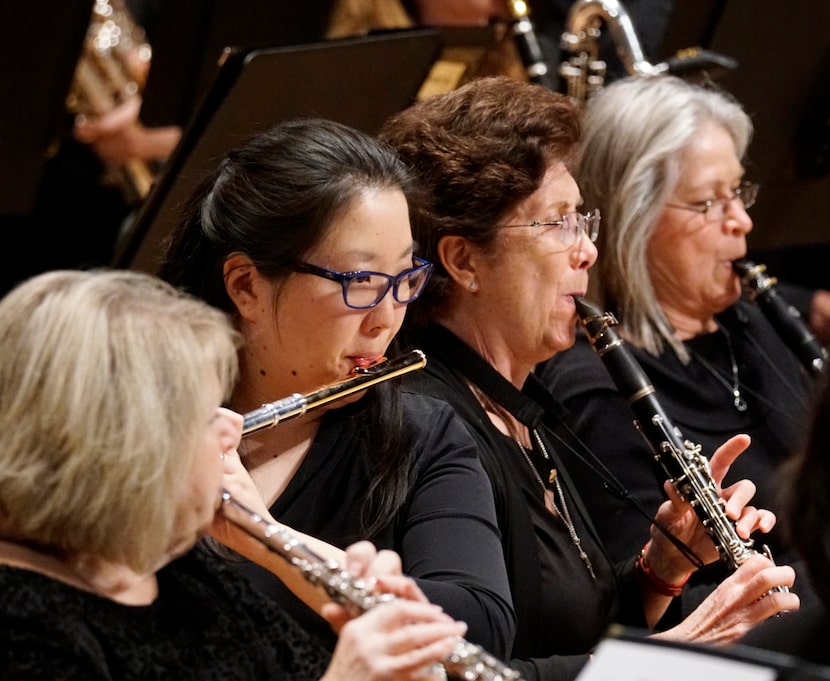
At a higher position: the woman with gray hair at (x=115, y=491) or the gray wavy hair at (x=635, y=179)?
the woman with gray hair at (x=115, y=491)

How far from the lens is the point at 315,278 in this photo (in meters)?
1.97

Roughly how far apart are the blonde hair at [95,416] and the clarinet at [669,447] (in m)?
1.09

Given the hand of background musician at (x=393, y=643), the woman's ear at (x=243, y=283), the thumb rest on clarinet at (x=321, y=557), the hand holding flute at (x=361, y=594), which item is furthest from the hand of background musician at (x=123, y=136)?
the hand of background musician at (x=393, y=643)

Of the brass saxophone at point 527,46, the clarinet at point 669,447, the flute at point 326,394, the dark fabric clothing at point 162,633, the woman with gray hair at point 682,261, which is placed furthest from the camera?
the brass saxophone at point 527,46

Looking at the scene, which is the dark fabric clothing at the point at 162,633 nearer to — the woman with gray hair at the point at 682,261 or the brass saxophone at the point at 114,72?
the woman with gray hair at the point at 682,261

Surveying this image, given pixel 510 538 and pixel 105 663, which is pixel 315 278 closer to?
pixel 510 538

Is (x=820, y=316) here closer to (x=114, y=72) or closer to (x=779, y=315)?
(x=779, y=315)

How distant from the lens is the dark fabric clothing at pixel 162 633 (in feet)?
4.48

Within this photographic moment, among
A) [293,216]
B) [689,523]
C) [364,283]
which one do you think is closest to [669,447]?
[689,523]

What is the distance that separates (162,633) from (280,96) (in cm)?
133

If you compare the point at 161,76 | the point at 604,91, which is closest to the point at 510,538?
the point at 604,91

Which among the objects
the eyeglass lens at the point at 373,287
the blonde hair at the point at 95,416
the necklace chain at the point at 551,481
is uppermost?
the blonde hair at the point at 95,416

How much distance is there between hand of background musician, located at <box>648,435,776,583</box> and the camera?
2.31m

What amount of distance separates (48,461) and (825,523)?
0.76 meters
